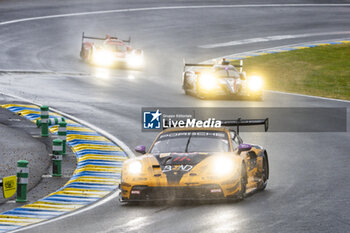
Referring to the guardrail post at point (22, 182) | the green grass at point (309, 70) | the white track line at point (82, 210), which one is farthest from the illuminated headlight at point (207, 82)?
the guardrail post at point (22, 182)

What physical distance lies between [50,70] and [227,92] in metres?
10.0

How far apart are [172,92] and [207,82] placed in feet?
7.30

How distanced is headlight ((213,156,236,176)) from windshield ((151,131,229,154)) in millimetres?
670

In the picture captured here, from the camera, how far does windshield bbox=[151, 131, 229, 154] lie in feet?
43.8

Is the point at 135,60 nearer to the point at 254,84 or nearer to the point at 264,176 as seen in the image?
the point at 254,84

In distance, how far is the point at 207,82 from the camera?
27.8m

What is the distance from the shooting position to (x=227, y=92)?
27562 millimetres

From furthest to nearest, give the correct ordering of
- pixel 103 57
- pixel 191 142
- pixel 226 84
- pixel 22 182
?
pixel 103 57 < pixel 226 84 < pixel 191 142 < pixel 22 182

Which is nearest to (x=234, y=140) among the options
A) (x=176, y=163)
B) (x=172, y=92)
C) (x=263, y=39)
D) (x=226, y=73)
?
(x=176, y=163)

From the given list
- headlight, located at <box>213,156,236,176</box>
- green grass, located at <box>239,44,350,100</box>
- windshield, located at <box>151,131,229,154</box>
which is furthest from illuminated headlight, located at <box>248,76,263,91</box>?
headlight, located at <box>213,156,236,176</box>

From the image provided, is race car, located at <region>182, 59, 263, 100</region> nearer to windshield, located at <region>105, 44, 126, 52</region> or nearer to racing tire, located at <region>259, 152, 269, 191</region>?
windshield, located at <region>105, 44, 126, 52</region>

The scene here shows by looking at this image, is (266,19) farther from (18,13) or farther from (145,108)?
(145,108)

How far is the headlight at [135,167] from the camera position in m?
12.6

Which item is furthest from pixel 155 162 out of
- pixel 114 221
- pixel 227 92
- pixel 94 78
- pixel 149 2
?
pixel 149 2
